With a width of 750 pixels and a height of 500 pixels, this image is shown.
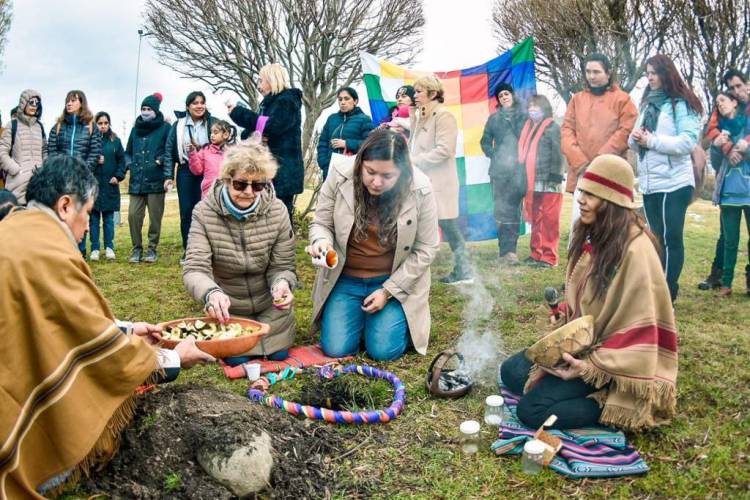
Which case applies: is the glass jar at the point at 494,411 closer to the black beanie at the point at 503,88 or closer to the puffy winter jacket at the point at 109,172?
the black beanie at the point at 503,88

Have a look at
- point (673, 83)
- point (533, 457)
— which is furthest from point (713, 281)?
point (533, 457)

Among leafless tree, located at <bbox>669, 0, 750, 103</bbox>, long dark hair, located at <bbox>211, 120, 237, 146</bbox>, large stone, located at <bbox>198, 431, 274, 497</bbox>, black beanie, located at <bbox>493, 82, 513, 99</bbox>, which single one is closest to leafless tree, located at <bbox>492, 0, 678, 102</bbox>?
leafless tree, located at <bbox>669, 0, 750, 103</bbox>

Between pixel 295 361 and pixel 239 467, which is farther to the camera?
pixel 295 361

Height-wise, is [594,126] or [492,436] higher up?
[594,126]

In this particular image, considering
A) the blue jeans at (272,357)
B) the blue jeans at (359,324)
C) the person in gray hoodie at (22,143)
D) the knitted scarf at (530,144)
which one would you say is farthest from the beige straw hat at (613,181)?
the person in gray hoodie at (22,143)

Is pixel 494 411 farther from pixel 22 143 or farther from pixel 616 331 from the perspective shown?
pixel 22 143

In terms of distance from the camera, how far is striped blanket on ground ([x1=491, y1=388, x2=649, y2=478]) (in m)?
2.65

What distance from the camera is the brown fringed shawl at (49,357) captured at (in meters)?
2.06

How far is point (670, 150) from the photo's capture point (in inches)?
189

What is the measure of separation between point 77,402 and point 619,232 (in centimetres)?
244

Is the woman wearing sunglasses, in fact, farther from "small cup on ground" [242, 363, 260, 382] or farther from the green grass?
the green grass

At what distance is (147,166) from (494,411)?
18.2 feet

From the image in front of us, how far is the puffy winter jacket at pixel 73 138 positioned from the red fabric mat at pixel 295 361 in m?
4.22

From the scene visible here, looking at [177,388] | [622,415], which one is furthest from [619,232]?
[177,388]
